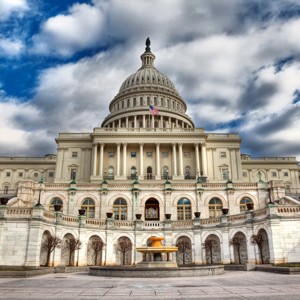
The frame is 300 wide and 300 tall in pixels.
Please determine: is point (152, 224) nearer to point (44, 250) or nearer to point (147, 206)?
point (147, 206)

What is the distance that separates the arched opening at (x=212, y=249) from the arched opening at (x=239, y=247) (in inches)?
87.2

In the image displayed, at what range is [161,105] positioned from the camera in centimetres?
13175

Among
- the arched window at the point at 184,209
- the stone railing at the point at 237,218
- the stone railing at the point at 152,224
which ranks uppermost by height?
the arched window at the point at 184,209

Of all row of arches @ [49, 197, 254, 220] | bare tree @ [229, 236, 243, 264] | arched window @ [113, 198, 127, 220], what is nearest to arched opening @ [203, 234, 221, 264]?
bare tree @ [229, 236, 243, 264]

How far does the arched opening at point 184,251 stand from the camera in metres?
43.9

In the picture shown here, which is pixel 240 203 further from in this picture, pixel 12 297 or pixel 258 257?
pixel 12 297

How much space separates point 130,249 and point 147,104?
298 feet

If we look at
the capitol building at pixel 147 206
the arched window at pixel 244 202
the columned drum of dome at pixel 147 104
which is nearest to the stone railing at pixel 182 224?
the capitol building at pixel 147 206

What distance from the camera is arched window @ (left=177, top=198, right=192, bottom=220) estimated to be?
5286cm

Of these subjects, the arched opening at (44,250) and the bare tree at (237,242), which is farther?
the bare tree at (237,242)

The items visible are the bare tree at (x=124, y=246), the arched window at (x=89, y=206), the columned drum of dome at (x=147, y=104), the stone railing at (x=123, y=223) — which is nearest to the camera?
the bare tree at (x=124, y=246)

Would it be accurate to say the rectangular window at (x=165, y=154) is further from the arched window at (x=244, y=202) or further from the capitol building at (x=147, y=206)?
the arched window at (x=244, y=202)

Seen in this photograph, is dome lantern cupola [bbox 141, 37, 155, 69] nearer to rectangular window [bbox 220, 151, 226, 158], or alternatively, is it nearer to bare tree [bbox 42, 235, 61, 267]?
rectangular window [bbox 220, 151, 226, 158]

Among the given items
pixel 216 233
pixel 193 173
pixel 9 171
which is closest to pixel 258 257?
pixel 216 233
